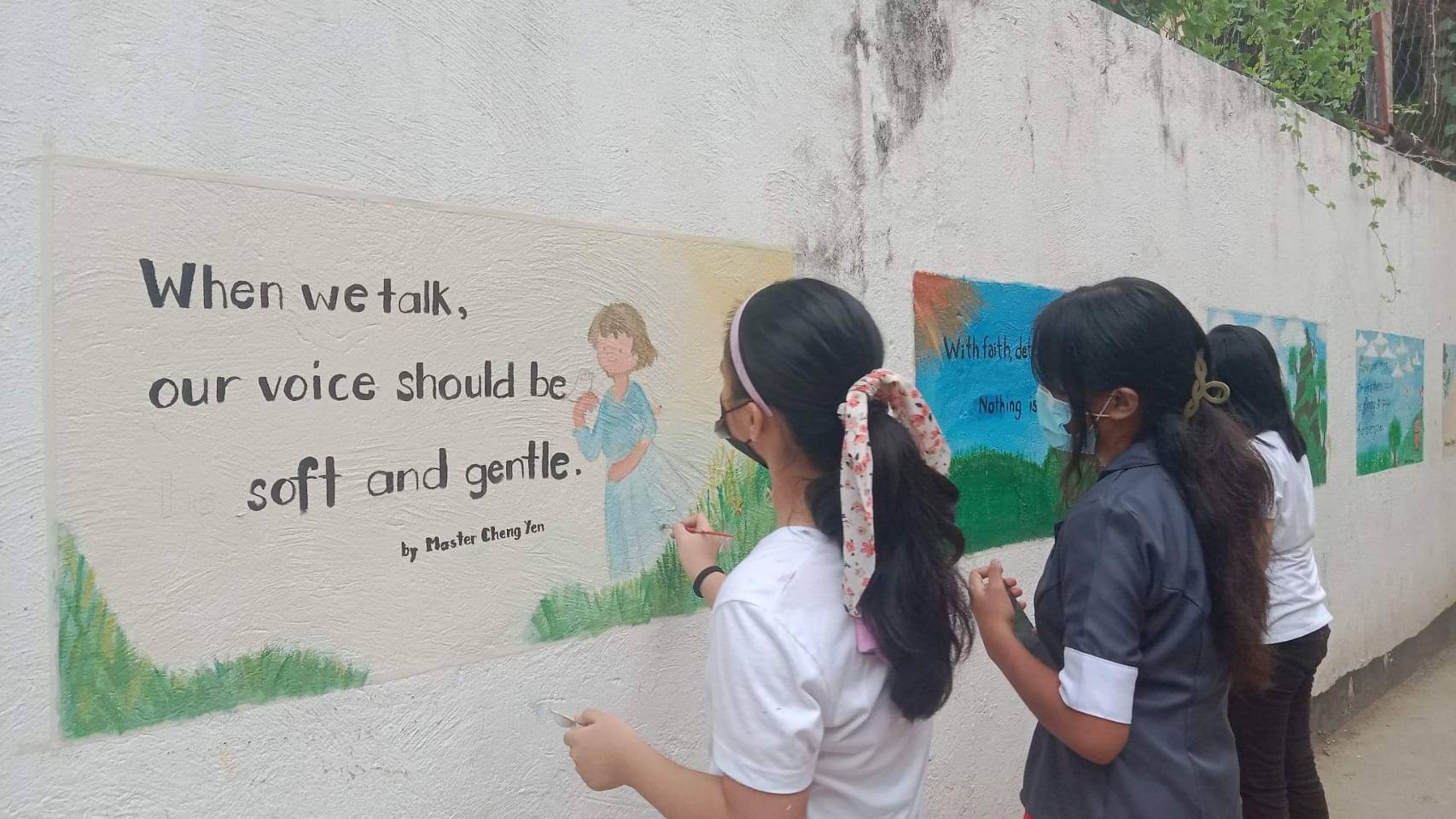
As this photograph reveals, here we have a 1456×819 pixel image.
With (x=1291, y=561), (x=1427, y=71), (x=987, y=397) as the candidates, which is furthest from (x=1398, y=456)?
(x=987, y=397)

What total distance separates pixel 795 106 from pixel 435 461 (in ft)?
3.93

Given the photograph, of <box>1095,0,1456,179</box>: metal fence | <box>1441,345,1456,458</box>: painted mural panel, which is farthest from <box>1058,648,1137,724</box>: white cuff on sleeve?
<box>1441,345,1456,458</box>: painted mural panel

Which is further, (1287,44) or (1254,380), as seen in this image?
(1287,44)

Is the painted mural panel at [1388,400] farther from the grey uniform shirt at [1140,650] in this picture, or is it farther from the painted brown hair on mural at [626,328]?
the painted brown hair on mural at [626,328]

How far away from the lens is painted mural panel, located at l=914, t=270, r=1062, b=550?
111 inches

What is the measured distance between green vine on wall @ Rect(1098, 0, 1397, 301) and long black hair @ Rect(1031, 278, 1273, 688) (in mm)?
3303

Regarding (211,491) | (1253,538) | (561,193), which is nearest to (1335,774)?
(1253,538)

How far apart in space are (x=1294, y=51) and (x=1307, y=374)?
67.8 inches

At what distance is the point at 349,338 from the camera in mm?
1604

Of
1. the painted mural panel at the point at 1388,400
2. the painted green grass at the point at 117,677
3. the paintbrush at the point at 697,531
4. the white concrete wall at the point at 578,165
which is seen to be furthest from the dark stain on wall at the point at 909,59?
the painted mural panel at the point at 1388,400

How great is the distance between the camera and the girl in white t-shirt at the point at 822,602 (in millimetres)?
1269

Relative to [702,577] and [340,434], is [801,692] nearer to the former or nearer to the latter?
[702,577]

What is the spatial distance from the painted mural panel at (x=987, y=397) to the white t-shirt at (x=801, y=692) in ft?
4.82

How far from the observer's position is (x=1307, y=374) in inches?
183
